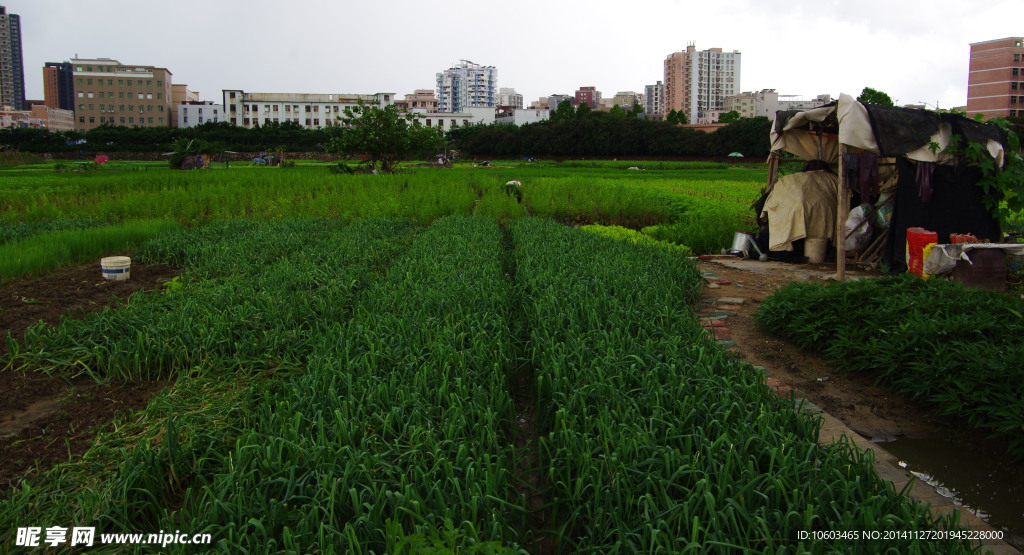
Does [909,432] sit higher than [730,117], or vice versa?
[730,117]

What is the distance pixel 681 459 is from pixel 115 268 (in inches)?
257

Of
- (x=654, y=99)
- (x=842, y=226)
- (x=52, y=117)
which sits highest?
(x=654, y=99)

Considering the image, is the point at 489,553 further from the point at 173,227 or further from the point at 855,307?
the point at 173,227

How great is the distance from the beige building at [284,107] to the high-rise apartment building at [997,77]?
78.1 meters

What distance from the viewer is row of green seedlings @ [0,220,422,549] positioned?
2264 mm

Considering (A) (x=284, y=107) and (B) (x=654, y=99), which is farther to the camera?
(B) (x=654, y=99)

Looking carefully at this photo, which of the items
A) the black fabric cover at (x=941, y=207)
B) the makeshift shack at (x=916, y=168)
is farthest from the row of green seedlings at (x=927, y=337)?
the black fabric cover at (x=941, y=207)

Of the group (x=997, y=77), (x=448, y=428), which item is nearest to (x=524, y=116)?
(x=997, y=77)

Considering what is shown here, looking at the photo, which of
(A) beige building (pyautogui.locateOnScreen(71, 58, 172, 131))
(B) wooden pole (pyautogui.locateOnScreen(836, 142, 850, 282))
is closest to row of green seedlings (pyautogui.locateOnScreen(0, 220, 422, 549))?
(B) wooden pole (pyautogui.locateOnScreen(836, 142, 850, 282))

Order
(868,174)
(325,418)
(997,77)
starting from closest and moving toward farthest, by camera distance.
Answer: (325,418), (868,174), (997,77)

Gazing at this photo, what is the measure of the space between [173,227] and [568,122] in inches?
1997

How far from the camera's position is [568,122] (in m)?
57.7

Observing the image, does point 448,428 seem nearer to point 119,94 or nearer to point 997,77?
point 997,77

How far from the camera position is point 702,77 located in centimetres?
14800
